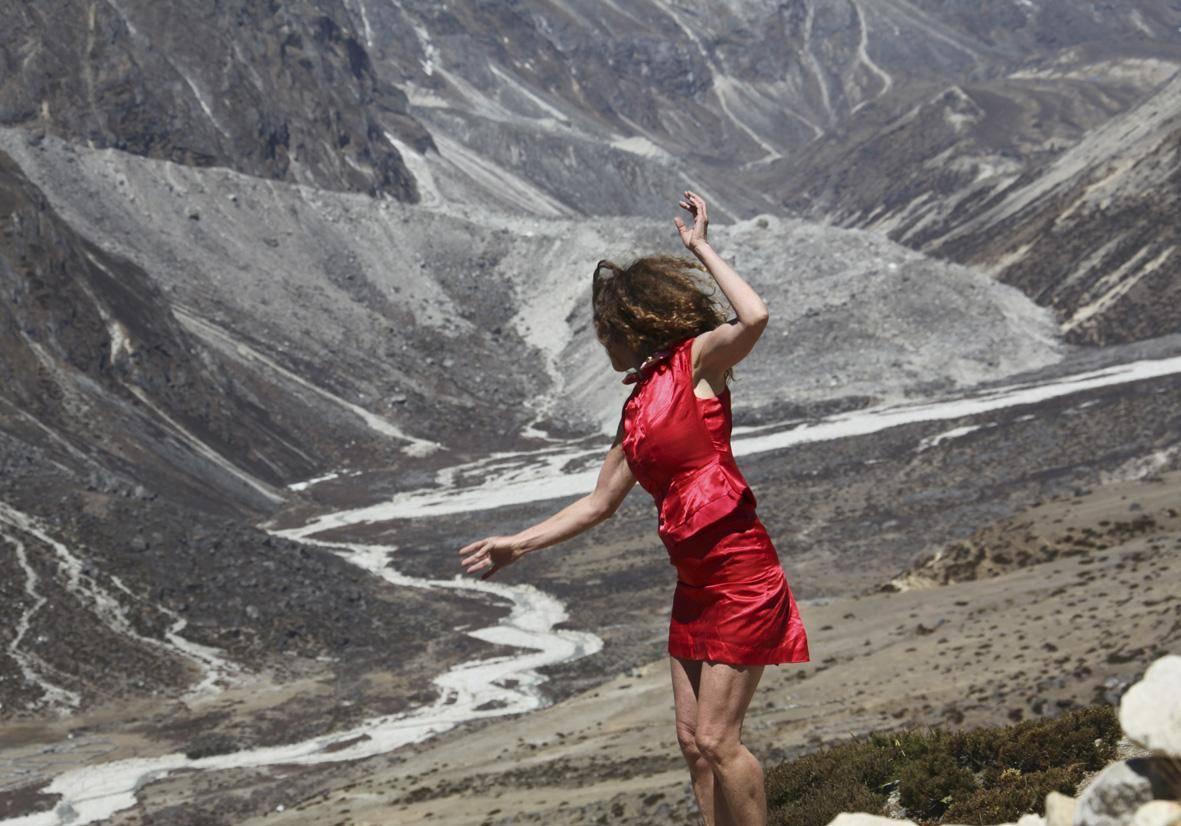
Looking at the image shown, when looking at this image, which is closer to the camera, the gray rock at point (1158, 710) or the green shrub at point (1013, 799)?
the gray rock at point (1158, 710)

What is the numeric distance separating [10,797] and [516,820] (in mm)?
13843

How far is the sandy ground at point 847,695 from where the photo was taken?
19.4 meters

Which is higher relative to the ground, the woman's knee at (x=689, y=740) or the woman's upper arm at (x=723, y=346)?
the woman's upper arm at (x=723, y=346)

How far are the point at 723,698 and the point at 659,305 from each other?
57.7 inches

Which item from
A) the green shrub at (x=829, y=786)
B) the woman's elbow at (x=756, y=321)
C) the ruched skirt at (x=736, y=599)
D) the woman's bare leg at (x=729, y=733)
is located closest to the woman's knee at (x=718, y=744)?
the woman's bare leg at (x=729, y=733)

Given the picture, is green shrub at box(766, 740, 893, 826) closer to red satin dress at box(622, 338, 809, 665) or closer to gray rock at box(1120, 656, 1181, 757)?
red satin dress at box(622, 338, 809, 665)

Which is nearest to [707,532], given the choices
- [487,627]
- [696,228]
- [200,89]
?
[696,228]

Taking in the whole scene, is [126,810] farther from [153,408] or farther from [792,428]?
[792,428]

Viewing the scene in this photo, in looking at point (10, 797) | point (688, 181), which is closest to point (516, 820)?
point (10, 797)

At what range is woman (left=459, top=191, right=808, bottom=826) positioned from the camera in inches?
247

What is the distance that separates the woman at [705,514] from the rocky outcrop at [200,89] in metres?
91.9

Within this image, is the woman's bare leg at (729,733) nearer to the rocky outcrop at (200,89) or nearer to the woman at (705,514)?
the woman at (705,514)

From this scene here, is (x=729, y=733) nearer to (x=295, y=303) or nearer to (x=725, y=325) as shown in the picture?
(x=725, y=325)

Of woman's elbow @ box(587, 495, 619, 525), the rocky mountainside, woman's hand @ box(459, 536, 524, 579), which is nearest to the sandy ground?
woman's hand @ box(459, 536, 524, 579)
